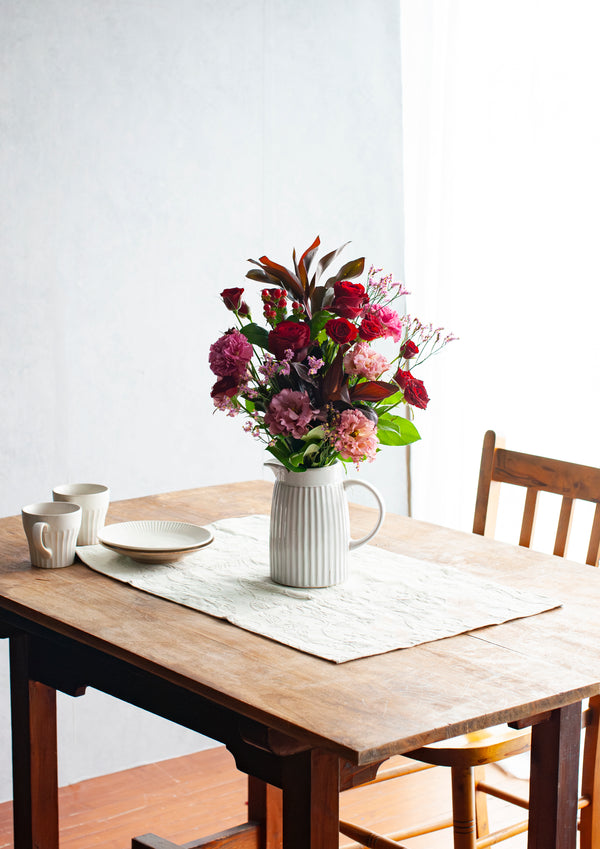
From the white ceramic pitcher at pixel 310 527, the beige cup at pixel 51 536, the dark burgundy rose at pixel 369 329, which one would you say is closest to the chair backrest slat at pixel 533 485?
the white ceramic pitcher at pixel 310 527

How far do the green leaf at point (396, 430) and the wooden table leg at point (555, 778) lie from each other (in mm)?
480

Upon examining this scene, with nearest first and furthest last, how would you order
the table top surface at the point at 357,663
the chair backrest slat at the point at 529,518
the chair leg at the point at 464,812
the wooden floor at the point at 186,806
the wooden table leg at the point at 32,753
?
the table top surface at the point at 357,663 < the wooden table leg at the point at 32,753 < the chair leg at the point at 464,812 < the chair backrest slat at the point at 529,518 < the wooden floor at the point at 186,806

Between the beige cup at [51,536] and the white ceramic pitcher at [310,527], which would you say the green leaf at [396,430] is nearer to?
the white ceramic pitcher at [310,527]

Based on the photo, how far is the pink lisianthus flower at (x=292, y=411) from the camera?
5.10ft

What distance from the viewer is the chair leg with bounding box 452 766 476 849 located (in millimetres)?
1933

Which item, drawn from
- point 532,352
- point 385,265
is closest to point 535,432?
point 532,352

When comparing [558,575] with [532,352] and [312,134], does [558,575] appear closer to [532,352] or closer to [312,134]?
[532,352]

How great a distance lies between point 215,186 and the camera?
2.95 m

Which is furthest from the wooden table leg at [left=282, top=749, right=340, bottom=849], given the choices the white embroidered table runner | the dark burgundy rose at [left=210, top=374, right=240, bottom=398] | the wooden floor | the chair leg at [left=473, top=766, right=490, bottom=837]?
the wooden floor

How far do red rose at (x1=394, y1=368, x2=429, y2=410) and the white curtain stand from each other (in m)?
1.27

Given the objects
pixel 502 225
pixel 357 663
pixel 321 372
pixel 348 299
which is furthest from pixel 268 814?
pixel 502 225

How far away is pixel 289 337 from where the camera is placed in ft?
5.08

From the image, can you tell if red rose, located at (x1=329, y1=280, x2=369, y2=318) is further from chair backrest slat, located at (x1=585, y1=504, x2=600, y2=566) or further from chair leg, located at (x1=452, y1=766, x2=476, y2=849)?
chair leg, located at (x1=452, y1=766, x2=476, y2=849)

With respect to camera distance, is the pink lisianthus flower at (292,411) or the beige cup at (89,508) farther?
the beige cup at (89,508)
